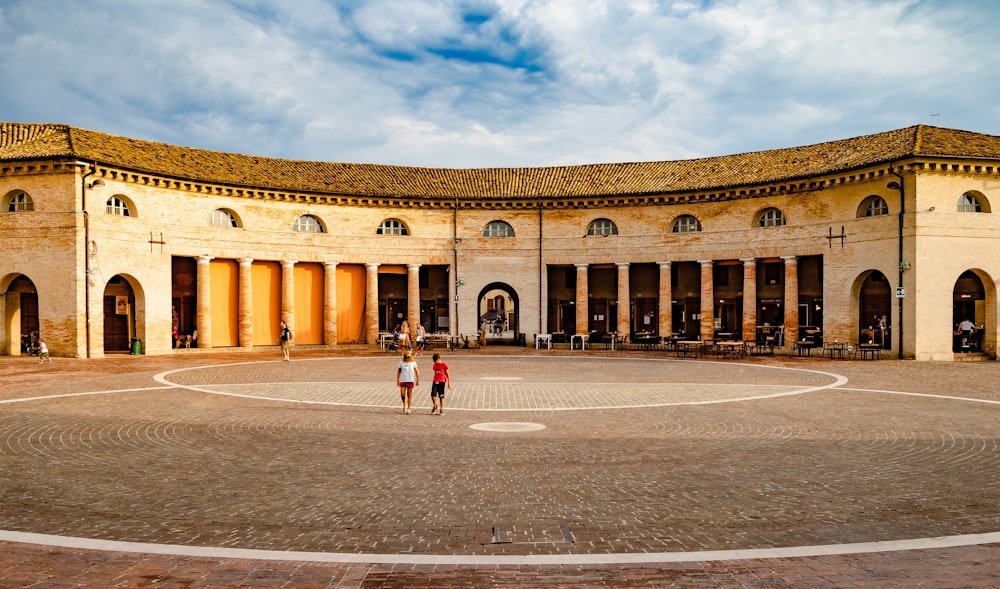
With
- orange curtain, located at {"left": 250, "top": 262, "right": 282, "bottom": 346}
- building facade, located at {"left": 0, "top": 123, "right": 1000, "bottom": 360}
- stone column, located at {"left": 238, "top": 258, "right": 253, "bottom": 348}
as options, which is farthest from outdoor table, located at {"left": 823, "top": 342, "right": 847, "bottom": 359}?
stone column, located at {"left": 238, "top": 258, "right": 253, "bottom": 348}

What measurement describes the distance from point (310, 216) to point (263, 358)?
32.3 feet

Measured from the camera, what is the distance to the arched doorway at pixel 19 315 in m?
30.4

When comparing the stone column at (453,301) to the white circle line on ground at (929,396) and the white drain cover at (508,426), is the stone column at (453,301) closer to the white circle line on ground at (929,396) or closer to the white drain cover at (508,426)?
the white circle line on ground at (929,396)

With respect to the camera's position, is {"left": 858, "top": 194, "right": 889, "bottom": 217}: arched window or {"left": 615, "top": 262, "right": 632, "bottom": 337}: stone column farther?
{"left": 615, "top": 262, "right": 632, "bottom": 337}: stone column

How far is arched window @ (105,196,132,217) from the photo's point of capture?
3077 cm

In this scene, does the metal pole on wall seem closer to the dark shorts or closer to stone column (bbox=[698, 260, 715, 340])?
stone column (bbox=[698, 260, 715, 340])

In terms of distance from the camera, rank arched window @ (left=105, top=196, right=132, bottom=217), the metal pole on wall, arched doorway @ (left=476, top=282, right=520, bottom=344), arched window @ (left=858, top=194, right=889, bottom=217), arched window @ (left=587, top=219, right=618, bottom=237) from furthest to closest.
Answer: arched doorway @ (left=476, top=282, right=520, bottom=344)
arched window @ (left=587, top=219, right=618, bottom=237)
arched window @ (left=105, top=196, right=132, bottom=217)
arched window @ (left=858, top=194, right=889, bottom=217)
the metal pole on wall

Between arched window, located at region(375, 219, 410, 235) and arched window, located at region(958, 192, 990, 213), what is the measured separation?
27.8 metres

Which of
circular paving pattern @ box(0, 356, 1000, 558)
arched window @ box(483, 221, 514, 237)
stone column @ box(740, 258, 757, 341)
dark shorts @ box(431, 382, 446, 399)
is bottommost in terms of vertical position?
circular paving pattern @ box(0, 356, 1000, 558)

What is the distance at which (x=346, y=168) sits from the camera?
40.6m

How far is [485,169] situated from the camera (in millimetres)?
43375

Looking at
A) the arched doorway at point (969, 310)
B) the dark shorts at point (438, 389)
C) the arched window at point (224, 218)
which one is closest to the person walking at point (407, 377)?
the dark shorts at point (438, 389)

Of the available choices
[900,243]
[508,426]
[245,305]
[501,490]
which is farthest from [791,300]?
[501,490]

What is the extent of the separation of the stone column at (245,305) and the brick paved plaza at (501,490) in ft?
57.5
